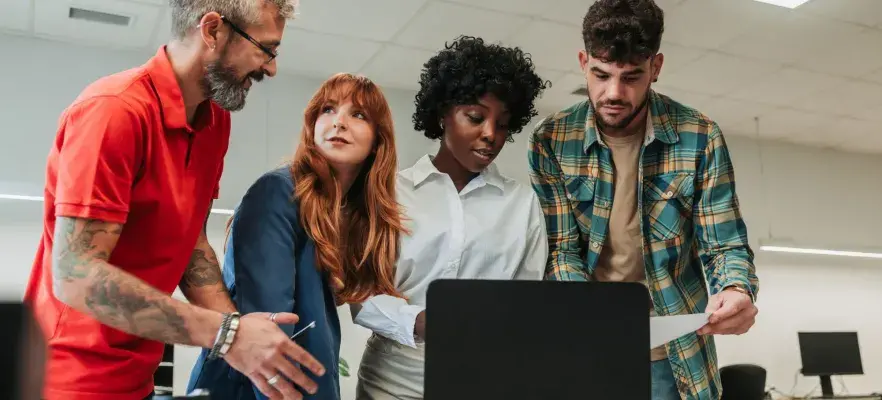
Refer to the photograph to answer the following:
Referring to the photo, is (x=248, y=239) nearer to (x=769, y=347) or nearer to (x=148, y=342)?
(x=148, y=342)

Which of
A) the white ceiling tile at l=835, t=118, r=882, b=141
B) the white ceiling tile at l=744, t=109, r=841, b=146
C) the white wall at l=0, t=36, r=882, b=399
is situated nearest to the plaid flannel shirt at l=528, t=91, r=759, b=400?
the white wall at l=0, t=36, r=882, b=399

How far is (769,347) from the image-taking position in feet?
21.6

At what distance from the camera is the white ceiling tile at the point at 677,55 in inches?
182

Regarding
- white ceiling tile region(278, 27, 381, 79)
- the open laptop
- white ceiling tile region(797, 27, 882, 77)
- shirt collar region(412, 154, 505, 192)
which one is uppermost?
white ceiling tile region(797, 27, 882, 77)

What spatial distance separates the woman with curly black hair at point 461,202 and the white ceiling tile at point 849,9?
2.96 m

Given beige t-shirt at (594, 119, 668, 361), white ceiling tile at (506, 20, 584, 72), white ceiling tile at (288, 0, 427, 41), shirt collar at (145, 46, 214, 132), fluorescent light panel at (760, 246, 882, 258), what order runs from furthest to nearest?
fluorescent light panel at (760, 246, 882, 258), white ceiling tile at (506, 20, 584, 72), white ceiling tile at (288, 0, 427, 41), beige t-shirt at (594, 119, 668, 361), shirt collar at (145, 46, 214, 132)

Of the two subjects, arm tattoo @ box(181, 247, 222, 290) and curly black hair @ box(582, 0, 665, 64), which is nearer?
arm tattoo @ box(181, 247, 222, 290)

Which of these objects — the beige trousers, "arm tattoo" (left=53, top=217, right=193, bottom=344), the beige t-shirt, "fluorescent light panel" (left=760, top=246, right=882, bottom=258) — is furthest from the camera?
"fluorescent light panel" (left=760, top=246, right=882, bottom=258)

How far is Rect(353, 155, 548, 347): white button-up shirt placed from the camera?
1.61m

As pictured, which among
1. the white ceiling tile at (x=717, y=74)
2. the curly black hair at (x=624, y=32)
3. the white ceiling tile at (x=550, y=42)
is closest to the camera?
the curly black hair at (x=624, y=32)

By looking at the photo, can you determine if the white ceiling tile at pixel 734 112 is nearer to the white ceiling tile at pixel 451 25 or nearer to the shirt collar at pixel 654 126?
the white ceiling tile at pixel 451 25

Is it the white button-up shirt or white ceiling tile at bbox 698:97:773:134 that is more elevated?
white ceiling tile at bbox 698:97:773:134

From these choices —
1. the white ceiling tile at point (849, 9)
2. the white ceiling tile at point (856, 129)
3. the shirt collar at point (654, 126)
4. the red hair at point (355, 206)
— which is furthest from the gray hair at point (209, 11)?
the white ceiling tile at point (856, 129)

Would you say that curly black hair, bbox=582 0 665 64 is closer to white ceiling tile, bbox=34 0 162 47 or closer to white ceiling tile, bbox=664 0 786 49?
white ceiling tile, bbox=664 0 786 49
